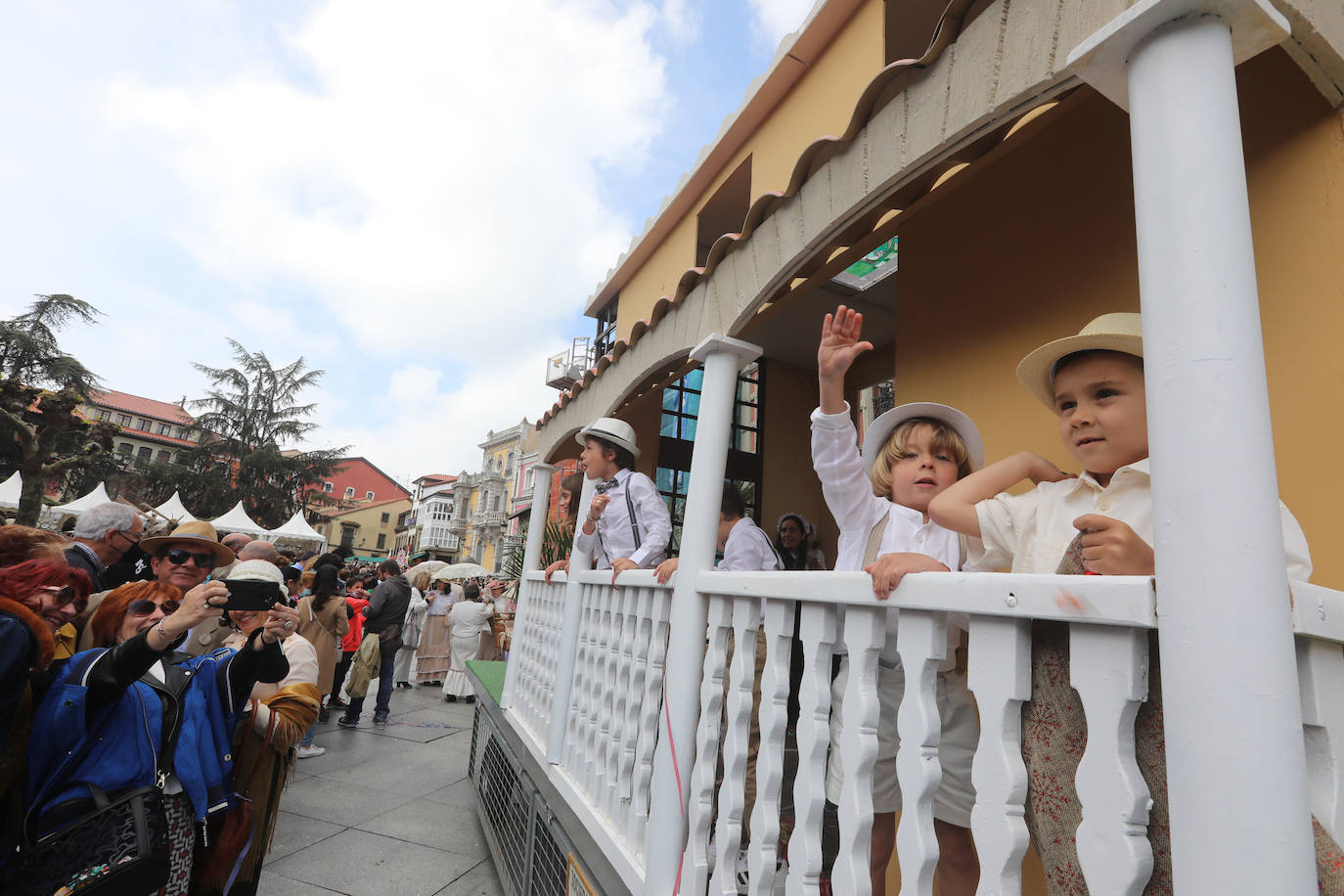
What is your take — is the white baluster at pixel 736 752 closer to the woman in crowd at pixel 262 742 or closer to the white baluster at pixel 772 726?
the white baluster at pixel 772 726

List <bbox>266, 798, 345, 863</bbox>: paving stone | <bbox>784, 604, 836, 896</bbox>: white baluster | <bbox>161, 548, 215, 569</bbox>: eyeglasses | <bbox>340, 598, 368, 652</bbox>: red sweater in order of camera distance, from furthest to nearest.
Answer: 1. <bbox>340, 598, 368, 652</bbox>: red sweater
2. <bbox>266, 798, 345, 863</bbox>: paving stone
3. <bbox>161, 548, 215, 569</bbox>: eyeglasses
4. <bbox>784, 604, 836, 896</bbox>: white baluster

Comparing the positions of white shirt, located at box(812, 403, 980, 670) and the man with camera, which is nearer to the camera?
white shirt, located at box(812, 403, 980, 670)

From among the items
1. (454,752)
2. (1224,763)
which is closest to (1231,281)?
(1224,763)

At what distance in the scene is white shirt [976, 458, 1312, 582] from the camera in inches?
52.1

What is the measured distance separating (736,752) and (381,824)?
14.9ft

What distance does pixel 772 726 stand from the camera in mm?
1816

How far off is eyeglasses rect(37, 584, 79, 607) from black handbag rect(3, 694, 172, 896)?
45 centimetres

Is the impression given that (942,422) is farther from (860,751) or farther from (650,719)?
(650,719)

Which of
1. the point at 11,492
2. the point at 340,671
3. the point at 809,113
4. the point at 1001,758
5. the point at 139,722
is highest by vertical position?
the point at 809,113

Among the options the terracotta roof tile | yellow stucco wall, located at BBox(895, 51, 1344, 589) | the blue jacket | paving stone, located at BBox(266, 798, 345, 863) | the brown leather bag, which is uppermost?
the terracotta roof tile

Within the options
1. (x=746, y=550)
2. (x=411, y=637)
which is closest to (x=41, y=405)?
(x=411, y=637)

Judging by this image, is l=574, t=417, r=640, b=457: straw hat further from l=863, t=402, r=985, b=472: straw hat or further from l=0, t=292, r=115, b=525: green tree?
l=0, t=292, r=115, b=525: green tree

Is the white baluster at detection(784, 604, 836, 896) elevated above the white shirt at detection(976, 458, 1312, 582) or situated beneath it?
situated beneath

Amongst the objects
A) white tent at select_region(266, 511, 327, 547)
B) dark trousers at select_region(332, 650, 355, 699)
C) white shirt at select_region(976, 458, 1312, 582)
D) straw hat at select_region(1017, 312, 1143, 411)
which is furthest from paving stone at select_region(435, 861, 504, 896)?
white tent at select_region(266, 511, 327, 547)
